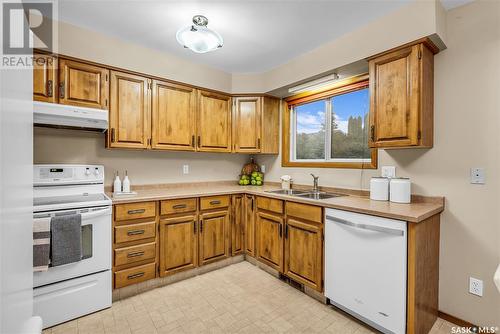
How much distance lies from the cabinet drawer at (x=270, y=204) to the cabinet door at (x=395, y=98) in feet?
3.50

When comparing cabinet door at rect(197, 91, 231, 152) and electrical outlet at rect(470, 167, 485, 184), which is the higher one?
cabinet door at rect(197, 91, 231, 152)

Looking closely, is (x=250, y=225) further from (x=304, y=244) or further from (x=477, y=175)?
(x=477, y=175)

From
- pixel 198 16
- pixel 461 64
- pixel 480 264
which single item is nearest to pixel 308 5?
pixel 198 16

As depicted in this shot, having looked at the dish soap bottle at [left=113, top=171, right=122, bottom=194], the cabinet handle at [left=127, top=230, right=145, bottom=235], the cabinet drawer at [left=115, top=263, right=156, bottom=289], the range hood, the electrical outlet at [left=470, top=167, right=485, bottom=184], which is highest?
the range hood

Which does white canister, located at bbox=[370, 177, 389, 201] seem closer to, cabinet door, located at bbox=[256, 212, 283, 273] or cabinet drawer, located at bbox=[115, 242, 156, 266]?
cabinet door, located at bbox=[256, 212, 283, 273]

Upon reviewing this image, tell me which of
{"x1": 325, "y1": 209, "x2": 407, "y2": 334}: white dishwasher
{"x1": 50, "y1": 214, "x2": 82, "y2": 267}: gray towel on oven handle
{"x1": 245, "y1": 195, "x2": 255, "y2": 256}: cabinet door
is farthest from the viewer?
{"x1": 245, "y1": 195, "x2": 255, "y2": 256}: cabinet door

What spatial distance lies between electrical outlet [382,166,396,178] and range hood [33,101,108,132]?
263 cm

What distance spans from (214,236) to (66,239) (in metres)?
1.39

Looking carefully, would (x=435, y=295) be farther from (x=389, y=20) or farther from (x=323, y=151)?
(x=389, y=20)

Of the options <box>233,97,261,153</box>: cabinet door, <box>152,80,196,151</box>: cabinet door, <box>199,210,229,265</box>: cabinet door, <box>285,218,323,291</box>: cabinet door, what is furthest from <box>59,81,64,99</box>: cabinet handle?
<box>285,218,323,291</box>: cabinet door

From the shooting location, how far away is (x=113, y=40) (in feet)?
7.75

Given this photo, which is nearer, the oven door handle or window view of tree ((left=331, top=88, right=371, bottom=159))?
the oven door handle

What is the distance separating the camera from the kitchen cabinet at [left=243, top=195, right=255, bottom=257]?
112 inches

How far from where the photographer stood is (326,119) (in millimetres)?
2949
